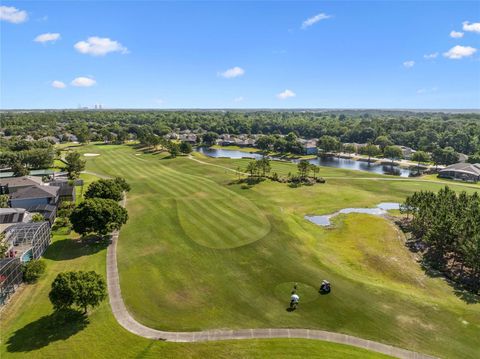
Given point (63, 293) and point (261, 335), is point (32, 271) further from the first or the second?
point (261, 335)

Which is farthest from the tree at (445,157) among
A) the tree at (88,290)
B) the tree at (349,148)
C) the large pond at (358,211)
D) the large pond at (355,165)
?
the tree at (88,290)

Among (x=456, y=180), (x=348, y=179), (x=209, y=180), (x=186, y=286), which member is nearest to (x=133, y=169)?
(x=209, y=180)

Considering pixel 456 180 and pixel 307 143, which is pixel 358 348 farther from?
pixel 307 143

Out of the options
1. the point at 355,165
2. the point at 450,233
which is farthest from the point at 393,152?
the point at 450,233

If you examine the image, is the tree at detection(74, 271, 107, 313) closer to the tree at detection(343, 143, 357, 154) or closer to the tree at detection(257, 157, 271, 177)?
the tree at detection(257, 157, 271, 177)

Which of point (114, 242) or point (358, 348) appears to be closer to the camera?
point (358, 348)

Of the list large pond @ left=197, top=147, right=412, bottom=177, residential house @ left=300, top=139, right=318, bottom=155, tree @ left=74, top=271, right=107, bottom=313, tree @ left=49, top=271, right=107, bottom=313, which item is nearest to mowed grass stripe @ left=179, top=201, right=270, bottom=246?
tree @ left=74, top=271, right=107, bottom=313
